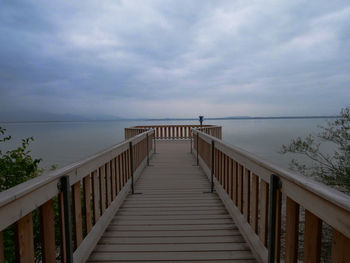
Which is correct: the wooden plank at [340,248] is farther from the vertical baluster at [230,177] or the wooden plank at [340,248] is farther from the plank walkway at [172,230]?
the vertical baluster at [230,177]

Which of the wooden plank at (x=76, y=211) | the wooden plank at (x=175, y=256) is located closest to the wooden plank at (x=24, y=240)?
the wooden plank at (x=76, y=211)

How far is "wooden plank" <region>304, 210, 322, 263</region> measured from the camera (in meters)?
1.29

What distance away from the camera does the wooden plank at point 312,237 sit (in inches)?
50.6

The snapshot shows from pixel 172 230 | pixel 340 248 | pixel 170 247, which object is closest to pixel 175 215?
pixel 172 230

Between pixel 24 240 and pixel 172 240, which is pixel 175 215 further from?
pixel 24 240

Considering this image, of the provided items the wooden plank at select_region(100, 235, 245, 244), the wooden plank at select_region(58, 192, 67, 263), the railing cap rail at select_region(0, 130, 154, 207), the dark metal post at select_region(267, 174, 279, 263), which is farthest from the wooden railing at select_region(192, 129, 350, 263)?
the wooden plank at select_region(58, 192, 67, 263)

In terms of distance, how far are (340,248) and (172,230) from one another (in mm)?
2101

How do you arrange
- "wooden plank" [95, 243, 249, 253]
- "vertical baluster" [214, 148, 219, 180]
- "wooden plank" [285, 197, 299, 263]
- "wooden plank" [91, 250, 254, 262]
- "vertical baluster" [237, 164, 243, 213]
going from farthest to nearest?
"vertical baluster" [214, 148, 219, 180] → "vertical baluster" [237, 164, 243, 213] → "wooden plank" [95, 243, 249, 253] → "wooden plank" [91, 250, 254, 262] → "wooden plank" [285, 197, 299, 263]

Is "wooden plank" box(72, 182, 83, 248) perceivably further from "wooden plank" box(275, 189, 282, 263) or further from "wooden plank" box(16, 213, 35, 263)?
"wooden plank" box(275, 189, 282, 263)

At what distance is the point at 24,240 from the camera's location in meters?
1.33

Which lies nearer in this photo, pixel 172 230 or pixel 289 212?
pixel 289 212

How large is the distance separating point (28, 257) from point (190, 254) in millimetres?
1557

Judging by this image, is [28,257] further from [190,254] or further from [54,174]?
[190,254]

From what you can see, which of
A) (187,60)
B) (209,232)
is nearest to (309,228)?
(209,232)
